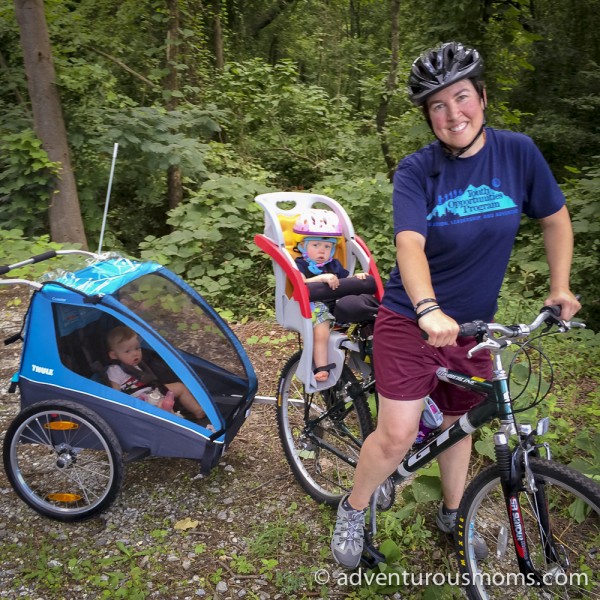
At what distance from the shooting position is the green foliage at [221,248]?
216 inches

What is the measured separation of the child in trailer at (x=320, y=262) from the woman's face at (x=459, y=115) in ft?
3.24

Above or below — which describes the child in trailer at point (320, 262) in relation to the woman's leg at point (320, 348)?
above

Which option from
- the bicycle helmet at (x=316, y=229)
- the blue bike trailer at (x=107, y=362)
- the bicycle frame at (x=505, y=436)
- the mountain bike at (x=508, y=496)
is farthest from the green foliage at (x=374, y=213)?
the bicycle frame at (x=505, y=436)

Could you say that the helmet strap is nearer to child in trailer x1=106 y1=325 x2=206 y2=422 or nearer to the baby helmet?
the baby helmet

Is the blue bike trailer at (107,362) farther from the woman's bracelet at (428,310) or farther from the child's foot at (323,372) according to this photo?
the woman's bracelet at (428,310)

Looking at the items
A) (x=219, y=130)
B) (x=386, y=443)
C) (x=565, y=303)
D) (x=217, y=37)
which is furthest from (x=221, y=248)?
(x=217, y=37)

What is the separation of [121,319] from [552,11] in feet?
29.9

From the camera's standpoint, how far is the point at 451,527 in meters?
2.52

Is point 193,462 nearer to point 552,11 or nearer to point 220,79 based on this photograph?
point 220,79

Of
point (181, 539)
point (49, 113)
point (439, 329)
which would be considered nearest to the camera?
point (439, 329)

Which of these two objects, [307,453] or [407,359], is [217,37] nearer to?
[307,453]

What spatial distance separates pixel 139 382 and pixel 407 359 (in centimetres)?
147

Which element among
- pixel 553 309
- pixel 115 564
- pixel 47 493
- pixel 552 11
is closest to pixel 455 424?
pixel 553 309

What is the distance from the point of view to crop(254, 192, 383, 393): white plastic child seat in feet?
8.18
